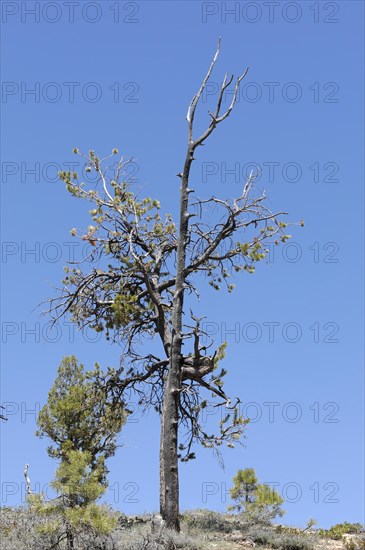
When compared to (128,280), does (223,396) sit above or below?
below

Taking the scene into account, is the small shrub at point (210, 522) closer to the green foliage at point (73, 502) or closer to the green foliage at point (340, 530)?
the green foliage at point (340, 530)

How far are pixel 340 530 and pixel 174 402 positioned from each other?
612cm

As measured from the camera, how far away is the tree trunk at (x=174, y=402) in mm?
17859

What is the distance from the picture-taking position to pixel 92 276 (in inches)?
847

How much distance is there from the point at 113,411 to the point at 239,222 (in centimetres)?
642

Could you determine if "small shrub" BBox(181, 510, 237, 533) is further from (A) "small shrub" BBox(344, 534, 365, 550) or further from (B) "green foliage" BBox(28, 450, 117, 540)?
(B) "green foliage" BBox(28, 450, 117, 540)

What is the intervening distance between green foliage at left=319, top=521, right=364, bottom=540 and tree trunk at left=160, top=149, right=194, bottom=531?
4642 millimetres

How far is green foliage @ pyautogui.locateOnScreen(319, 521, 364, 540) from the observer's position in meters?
20.1

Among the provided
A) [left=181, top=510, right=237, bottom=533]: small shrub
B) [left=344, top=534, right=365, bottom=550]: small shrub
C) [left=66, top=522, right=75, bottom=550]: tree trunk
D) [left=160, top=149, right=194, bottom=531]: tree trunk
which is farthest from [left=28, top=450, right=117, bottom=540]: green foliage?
[left=344, top=534, right=365, bottom=550]: small shrub

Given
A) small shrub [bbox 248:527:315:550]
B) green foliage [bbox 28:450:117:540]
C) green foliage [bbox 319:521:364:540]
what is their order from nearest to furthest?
green foliage [bbox 28:450:117:540] → small shrub [bbox 248:527:315:550] → green foliage [bbox 319:521:364:540]

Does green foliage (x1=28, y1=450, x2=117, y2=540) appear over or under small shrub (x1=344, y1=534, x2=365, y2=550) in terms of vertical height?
over

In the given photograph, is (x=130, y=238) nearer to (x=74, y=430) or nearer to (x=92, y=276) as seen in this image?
(x=92, y=276)

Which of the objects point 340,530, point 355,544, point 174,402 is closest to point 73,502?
point 174,402

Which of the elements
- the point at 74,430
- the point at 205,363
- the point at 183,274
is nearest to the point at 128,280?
the point at 183,274
